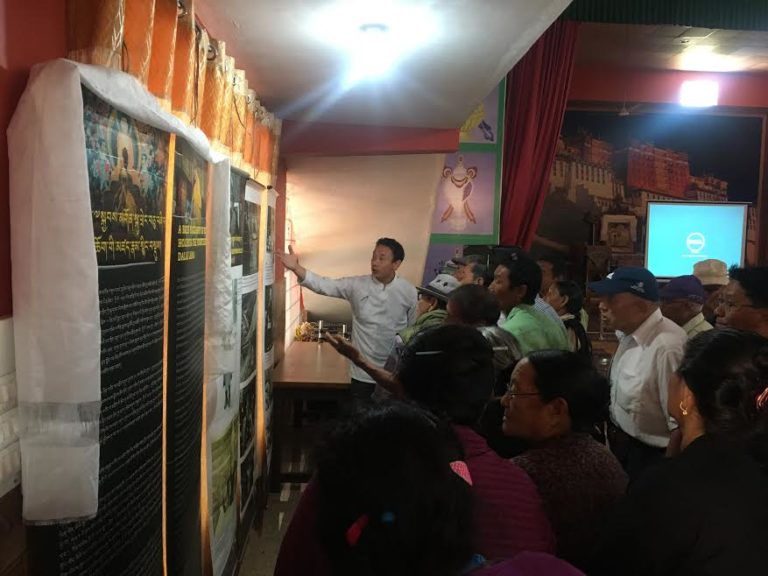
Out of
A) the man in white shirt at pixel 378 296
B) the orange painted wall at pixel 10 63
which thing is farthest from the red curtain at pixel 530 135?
the orange painted wall at pixel 10 63

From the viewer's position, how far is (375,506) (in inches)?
30.4

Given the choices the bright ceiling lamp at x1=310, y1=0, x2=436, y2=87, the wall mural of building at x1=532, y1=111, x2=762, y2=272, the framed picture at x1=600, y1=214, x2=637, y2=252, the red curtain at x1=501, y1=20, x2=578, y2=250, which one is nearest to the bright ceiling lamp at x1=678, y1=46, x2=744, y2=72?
the wall mural of building at x1=532, y1=111, x2=762, y2=272

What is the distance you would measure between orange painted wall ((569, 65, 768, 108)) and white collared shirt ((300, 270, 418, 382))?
10.5 ft

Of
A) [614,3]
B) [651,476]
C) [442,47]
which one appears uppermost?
[614,3]

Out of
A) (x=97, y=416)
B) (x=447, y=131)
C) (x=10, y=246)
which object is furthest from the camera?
(x=447, y=131)

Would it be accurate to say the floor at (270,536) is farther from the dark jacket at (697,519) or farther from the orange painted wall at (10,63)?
the orange painted wall at (10,63)

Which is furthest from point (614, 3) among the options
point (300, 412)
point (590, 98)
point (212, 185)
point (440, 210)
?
point (212, 185)

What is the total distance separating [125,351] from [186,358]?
0.51 meters

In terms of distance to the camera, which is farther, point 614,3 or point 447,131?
point 614,3

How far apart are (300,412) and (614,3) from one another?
374cm

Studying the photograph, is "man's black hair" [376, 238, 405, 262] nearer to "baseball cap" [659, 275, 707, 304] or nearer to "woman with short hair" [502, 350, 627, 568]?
"baseball cap" [659, 275, 707, 304]

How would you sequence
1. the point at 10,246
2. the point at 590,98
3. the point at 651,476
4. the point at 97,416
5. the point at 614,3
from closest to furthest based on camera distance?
the point at 10,246
the point at 97,416
the point at 651,476
the point at 614,3
the point at 590,98

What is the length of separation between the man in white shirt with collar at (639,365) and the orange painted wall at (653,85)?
3917 millimetres

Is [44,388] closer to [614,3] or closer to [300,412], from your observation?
Result: [300,412]
